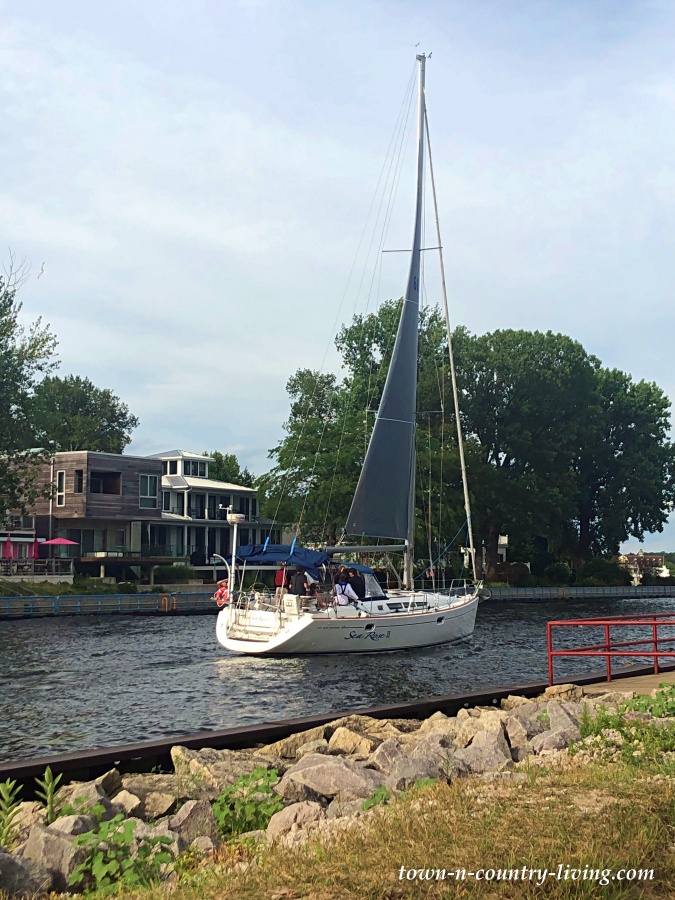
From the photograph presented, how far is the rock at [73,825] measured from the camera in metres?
8.55

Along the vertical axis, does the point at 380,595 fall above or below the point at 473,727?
above

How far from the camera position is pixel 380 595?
33438 mm

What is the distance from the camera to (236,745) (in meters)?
14.0

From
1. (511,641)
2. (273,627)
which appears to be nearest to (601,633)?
(511,641)

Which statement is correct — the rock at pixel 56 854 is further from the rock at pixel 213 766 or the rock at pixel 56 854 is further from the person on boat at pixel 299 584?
the person on boat at pixel 299 584

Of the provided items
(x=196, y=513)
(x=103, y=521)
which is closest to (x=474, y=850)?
(x=103, y=521)

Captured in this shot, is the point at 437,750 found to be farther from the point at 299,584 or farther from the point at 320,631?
the point at 299,584

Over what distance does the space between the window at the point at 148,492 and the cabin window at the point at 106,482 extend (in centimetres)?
177

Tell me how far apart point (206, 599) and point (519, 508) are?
33922mm

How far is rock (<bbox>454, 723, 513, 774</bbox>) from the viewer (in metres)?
11.2

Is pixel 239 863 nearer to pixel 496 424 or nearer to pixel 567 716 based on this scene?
pixel 567 716

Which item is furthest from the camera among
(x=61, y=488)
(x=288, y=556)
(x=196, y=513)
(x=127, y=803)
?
(x=196, y=513)

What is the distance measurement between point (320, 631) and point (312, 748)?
16478mm

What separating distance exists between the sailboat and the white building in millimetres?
39931
